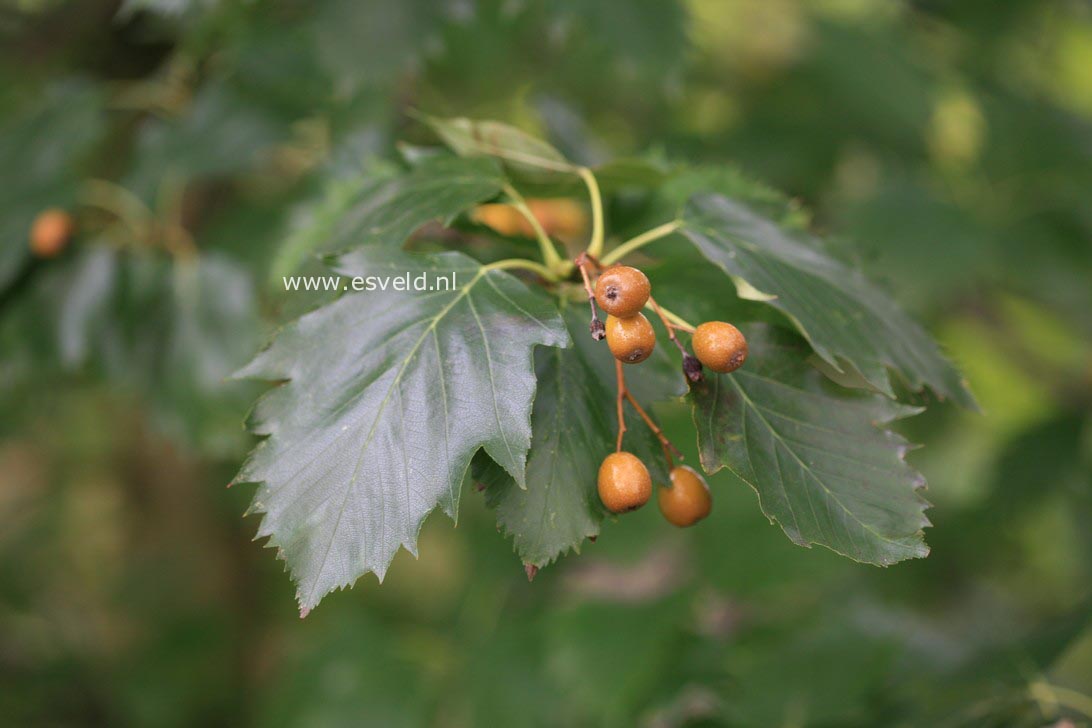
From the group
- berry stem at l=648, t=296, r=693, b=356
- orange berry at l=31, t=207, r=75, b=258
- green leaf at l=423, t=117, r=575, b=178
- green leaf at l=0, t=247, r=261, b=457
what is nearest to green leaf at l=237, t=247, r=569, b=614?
berry stem at l=648, t=296, r=693, b=356

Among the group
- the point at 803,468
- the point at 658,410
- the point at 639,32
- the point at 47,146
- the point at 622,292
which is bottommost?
the point at 658,410

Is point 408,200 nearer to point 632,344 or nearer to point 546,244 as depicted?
point 546,244

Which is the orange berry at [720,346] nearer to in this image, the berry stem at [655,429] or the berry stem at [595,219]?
the berry stem at [655,429]

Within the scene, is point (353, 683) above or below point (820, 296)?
below

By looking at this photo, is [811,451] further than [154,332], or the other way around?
[154,332]

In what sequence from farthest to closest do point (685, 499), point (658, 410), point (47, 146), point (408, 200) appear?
point (658, 410)
point (47, 146)
point (408, 200)
point (685, 499)

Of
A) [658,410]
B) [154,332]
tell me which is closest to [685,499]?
[658,410]

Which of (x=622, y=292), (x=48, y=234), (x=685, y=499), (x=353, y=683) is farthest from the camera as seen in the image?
(x=353, y=683)
